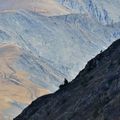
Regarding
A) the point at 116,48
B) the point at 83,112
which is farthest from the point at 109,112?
the point at 116,48

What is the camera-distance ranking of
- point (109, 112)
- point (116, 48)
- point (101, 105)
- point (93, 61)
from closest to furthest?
point (109, 112) → point (101, 105) → point (116, 48) → point (93, 61)

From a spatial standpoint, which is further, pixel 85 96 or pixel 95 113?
pixel 85 96

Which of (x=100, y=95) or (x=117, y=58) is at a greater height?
(x=117, y=58)

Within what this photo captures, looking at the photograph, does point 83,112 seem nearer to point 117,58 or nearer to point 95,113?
point 95,113

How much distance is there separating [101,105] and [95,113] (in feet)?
2.93

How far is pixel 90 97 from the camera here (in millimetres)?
44844

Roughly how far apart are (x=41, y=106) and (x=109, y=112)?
1924cm

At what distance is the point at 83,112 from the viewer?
140 ft

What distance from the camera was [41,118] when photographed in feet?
171

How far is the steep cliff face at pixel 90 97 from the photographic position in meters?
39.5

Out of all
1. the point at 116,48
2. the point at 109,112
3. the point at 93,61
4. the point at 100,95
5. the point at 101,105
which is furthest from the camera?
the point at 93,61

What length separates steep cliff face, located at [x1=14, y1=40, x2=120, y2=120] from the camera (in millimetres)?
39475

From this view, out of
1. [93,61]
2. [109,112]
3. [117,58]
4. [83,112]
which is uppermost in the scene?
[93,61]

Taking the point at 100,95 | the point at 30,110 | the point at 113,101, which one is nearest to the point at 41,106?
the point at 30,110
